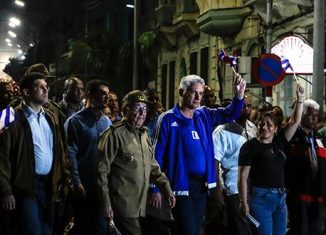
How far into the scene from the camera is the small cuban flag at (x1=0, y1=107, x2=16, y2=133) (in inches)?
281

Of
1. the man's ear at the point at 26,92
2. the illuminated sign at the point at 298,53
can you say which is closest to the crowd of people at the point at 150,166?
the man's ear at the point at 26,92

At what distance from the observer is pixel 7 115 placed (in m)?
7.21

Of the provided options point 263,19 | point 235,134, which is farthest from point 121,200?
point 263,19

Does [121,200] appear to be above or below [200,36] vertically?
below

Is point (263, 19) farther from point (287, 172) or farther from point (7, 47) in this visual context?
point (7, 47)

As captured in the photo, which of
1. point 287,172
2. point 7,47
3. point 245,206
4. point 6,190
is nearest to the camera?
point 6,190

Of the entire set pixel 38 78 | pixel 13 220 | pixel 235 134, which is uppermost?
pixel 38 78

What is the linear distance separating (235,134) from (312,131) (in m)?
0.90

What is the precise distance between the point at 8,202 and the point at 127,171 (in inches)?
44.6

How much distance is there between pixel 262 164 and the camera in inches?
322

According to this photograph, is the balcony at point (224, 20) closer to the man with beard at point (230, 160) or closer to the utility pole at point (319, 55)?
the utility pole at point (319, 55)

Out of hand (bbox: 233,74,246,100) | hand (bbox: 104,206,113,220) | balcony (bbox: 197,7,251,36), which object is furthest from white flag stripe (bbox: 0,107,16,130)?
balcony (bbox: 197,7,251,36)

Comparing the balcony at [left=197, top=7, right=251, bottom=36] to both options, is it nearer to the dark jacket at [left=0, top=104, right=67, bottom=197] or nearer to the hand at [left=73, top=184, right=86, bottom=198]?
the hand at [left=73, top=184, right=86, bottom=198]

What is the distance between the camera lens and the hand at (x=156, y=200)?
753cm
